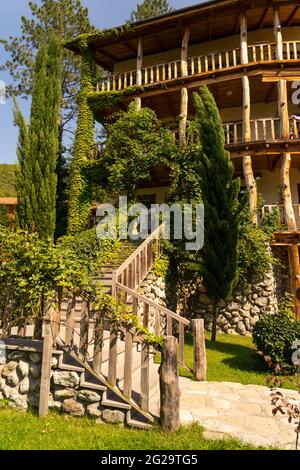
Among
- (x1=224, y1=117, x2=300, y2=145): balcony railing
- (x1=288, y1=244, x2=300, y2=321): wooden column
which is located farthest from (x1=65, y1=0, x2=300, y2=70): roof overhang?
(x1=288, y1=244, x2=300, y2=321): wooden column

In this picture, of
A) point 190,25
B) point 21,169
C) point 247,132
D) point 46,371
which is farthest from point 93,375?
point 190,25

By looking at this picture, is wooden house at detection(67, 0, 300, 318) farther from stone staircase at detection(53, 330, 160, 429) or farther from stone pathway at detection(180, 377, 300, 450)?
stone staircase at detection(53, 330, 160, 429)

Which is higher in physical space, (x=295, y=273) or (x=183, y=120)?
(x=183, y=120)

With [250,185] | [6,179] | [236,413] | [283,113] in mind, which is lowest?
[236,413]

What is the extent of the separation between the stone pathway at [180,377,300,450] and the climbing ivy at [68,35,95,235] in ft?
35.5

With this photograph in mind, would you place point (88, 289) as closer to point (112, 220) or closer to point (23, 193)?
point (112, 220)

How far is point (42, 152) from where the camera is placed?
13609 mm

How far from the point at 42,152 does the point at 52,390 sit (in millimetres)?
11558

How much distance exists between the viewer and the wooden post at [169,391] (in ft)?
12.5

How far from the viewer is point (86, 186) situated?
15.2 m

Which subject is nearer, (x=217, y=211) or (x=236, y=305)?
(x=217, y=211)

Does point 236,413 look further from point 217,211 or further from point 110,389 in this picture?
point 217,211

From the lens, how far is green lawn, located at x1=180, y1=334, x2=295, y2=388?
19.8ft
